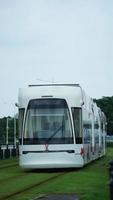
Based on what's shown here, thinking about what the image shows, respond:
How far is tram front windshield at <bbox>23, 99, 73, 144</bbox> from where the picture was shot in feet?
105

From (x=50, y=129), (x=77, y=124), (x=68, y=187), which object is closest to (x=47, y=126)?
(x=50, y=129)

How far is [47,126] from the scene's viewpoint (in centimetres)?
3206

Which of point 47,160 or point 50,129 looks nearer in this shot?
point 47,160

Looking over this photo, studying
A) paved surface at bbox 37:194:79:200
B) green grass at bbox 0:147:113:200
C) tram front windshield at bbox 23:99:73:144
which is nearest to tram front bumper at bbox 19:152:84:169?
tram front windshield at bbox 23:99:73:144

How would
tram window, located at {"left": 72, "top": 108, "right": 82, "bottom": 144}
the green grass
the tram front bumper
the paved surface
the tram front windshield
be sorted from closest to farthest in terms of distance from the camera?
the paved surface → the green grass → the tram front bumper → the tram front windshield → tram window, located at {"left": 72, "top": 108, "right": 82, "bottom": 144}

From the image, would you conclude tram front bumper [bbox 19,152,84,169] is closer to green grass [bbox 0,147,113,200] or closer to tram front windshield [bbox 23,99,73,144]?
tram front windshield [bbox 23,99,73,144]

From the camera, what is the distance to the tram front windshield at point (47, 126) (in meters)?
32.0

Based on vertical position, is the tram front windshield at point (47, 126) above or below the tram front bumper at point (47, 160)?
above

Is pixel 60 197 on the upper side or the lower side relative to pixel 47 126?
lower

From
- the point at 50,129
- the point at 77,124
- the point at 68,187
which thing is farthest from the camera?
the point at 77,124

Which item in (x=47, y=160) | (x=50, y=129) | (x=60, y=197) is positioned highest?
(x=50, y=129)

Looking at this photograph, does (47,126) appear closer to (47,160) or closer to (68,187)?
(47,160)

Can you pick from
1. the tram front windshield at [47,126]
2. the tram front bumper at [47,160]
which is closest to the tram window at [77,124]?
the tram front windshield at [47,126]

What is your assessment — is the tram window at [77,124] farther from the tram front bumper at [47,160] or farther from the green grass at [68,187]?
the green grass at [68,187]
